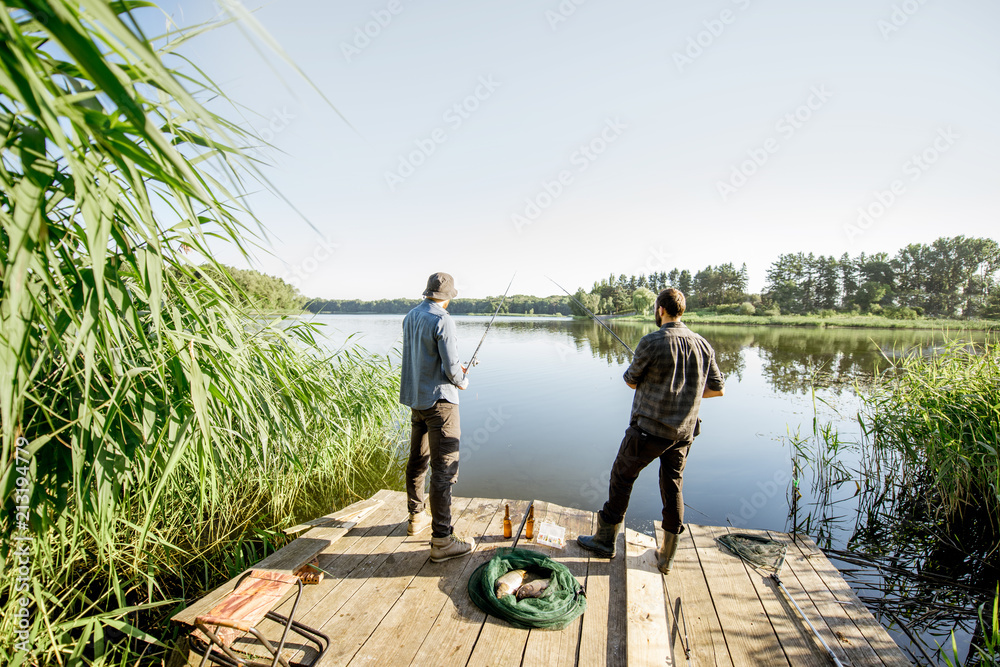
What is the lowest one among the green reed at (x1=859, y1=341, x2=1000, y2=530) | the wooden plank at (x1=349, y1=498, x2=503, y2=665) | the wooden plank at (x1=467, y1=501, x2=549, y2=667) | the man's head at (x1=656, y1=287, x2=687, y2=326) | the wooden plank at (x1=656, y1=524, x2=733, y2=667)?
the wooden plank at (x1=656, y1=524, x2=733, y2=667)

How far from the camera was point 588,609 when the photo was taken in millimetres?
2488

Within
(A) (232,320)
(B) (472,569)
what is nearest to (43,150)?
(A) (232,320)

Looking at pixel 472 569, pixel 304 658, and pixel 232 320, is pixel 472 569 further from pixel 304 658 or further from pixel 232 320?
pixel 232 320

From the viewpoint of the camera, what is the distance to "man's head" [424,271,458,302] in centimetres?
306

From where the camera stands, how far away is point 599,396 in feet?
37.1

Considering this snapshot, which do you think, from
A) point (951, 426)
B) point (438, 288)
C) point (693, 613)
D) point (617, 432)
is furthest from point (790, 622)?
point (617, 432)

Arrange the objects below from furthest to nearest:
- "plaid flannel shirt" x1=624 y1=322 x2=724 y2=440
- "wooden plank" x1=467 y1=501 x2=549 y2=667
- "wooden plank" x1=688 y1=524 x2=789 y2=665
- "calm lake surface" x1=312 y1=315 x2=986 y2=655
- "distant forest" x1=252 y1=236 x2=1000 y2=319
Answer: "distant forest" x1=252 y1=236 x2=1000 y2=319 → "calm lake surface" x1=312 y1=315 x2=986 y2=655 → "plaid flannel shirt" x1=624 y1=322 x2=724 y2=440 → "wooden plank" x1=688 y1=524 x2=789 y2=665 → "wooden plank" x1=467 y1=501 x2=549 y2=667

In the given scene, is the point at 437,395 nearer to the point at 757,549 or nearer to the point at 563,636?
the point at 563,636

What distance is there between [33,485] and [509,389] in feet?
34.8

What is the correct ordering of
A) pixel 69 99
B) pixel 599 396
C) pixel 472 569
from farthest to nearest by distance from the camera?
pixel 599 396 → pixel 472 569 → pixel 69 99

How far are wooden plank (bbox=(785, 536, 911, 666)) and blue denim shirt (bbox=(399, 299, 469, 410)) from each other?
9.01ft

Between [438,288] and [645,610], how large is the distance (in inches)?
95.0

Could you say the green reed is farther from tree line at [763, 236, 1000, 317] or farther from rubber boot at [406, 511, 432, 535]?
→ tree line at [763, 236, 1000, 317]

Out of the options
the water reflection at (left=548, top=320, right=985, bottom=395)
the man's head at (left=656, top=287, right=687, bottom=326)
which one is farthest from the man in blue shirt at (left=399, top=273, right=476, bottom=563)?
the water reflection at (left=548, top=320, right=985, bottom=395)
